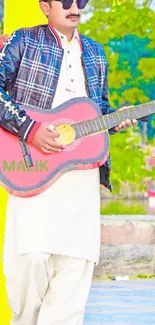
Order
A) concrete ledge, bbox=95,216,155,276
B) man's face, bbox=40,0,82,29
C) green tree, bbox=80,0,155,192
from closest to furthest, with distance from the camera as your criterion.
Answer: man's face, bbox=40,0,82,29 → concrete ledge, bbox=95,216,155,276 → green tree, bbox=80,0,155,192

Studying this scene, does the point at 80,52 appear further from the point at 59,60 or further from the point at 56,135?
the point at 56,135

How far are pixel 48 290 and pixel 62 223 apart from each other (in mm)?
224

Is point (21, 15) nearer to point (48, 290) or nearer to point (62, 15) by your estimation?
point (62, 15)

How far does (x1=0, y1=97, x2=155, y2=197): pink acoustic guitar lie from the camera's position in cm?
262

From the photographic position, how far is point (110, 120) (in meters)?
2.68

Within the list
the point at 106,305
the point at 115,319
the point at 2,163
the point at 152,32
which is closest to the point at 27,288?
the point at 2,163

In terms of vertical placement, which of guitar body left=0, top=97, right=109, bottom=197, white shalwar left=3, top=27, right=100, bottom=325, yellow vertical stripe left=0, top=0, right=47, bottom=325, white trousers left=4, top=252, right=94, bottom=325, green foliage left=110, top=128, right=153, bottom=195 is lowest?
green foliage left=110, top=128, right=153, bottom=195

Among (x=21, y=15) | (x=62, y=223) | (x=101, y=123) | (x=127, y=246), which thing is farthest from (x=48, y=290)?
(x=127, y=246)

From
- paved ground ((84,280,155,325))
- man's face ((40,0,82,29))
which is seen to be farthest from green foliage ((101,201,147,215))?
man's face ((40,0,82,29))

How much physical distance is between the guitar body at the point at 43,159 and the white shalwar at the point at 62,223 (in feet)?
0.11

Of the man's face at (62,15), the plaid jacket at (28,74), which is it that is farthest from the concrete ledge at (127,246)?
the man's face at (62,15)

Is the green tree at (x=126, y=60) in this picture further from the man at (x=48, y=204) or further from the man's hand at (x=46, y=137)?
the man's hand at (x=46, y=137)

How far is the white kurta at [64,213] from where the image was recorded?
8.53ft

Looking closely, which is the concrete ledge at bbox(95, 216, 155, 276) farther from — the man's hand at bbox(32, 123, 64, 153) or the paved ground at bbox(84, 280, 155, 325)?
the man's hand at bbox(32, 123, 64, 153)
